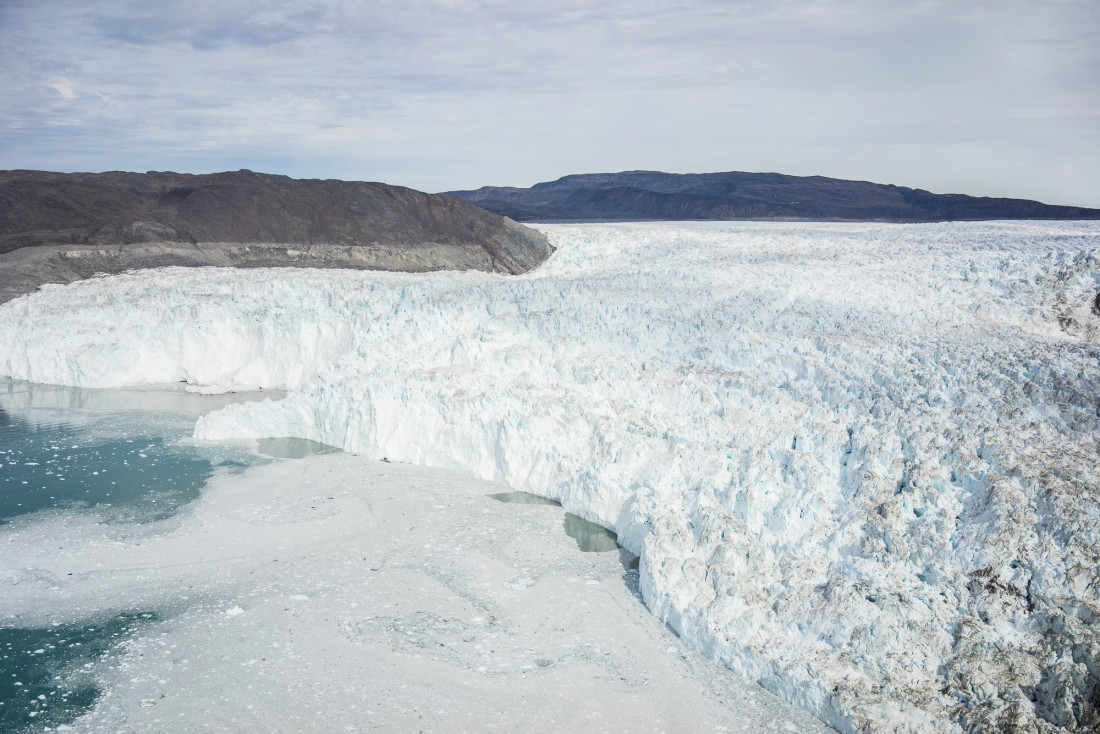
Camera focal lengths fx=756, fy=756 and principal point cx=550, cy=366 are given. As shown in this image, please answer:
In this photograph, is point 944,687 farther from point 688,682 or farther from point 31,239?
point 31,239

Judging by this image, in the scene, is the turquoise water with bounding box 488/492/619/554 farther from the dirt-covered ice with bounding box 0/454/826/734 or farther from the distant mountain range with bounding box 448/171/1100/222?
the distant mountain range with bounding box 448/171/1100/222

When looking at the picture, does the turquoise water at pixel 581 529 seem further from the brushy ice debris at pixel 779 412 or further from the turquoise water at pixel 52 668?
the turquoise water at pixel 52 668

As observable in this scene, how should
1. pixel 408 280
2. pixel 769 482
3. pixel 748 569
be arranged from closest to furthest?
1. pixel 748 569
2. pixel 769 482
3. pixel 408 280

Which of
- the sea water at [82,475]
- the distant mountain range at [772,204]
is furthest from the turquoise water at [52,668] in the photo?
the distant mountain range at [772,204]

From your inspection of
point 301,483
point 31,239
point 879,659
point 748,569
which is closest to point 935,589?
point 879,659

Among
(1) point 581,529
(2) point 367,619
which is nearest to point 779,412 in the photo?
(1) point 581,529

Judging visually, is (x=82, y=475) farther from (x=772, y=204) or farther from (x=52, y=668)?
(x=772, y=204)
